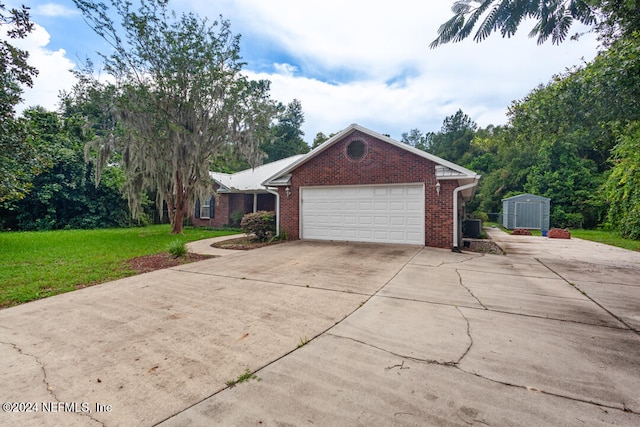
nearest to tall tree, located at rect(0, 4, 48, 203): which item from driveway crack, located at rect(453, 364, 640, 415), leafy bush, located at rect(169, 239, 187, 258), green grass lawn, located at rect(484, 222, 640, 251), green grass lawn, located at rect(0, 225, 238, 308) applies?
green grass lawn, located at rect(0, 225, 238, 308)

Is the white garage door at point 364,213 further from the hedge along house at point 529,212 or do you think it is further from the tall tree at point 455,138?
the tall tree at point 455,138

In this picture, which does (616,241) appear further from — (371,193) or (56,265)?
(56,265)

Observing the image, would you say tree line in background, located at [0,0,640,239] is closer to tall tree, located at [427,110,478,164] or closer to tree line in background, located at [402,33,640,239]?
tree line in background, located at [402,33,640,239]

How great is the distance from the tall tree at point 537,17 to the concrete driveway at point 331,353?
4.23m

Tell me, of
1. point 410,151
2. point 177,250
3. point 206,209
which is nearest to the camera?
point 177,250

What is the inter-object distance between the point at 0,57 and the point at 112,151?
19.4 ft

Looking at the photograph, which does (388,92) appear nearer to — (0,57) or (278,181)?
(278,181)

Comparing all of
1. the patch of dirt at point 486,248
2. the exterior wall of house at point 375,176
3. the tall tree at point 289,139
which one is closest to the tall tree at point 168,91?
the exterior wall of house at point 375,176

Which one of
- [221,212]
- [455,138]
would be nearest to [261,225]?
[221,212]

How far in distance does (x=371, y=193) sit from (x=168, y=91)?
30.5 ft

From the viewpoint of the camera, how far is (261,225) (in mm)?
10906

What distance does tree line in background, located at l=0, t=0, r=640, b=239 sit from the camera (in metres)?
5.75

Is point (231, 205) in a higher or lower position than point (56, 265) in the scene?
higher

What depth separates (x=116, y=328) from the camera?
3270mm
